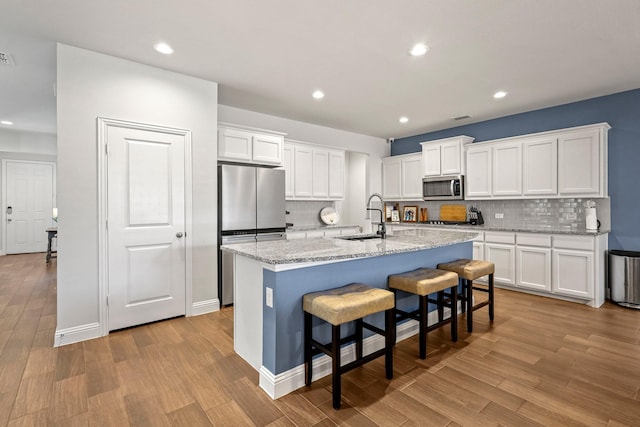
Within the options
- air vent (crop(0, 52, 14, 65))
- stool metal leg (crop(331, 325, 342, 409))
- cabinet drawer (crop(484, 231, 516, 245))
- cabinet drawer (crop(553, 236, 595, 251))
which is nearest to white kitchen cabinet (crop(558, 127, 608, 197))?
cabinet drawer (crop(553, 236, 595, 251))

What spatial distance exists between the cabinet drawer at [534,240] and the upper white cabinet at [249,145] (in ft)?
11.9

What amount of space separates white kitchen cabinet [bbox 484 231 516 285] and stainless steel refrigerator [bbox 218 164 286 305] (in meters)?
3.11

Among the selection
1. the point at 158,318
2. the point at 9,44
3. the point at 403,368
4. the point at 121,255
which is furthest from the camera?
the point at 158,318

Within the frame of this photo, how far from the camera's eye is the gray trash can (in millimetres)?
3721

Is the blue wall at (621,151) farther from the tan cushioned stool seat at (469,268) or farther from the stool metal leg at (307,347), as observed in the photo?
the stool metal leg at (307,347)

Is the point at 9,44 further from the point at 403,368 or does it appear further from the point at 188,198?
the point at 403,368

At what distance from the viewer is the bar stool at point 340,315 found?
1.91m

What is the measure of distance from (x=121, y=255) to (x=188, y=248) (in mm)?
636

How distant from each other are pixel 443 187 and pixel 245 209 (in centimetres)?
354

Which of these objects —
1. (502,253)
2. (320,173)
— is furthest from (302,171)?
(502,253)

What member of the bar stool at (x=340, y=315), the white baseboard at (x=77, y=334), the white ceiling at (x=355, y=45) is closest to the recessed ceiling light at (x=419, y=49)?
the white ceiling at (x=355, y=45)

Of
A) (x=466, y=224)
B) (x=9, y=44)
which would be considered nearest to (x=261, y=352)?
(x=9, y=44)

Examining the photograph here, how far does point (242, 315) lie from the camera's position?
8.08 ft

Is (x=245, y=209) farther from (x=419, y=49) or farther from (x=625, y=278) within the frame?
(x=625, y=278)
